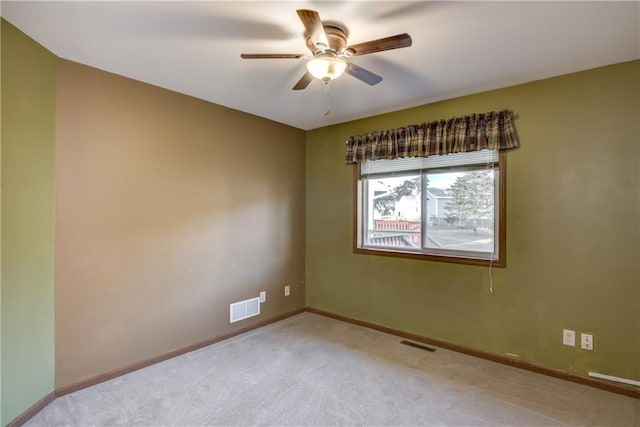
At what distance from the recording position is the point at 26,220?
205cm

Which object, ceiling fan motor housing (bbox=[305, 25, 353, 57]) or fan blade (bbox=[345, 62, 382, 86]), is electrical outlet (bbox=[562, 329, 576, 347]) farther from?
ceiling fan motor housing (bbox=[305, 25, 353, 57])

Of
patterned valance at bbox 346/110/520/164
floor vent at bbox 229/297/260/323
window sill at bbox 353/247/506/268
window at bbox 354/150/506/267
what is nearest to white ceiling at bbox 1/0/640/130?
patterned valance at bbox 346/110/520/164

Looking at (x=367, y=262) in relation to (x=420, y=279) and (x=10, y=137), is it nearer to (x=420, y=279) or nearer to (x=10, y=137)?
(x=420, y=279)

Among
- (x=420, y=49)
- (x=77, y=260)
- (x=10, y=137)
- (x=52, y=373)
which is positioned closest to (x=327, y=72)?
(x=420, y=49)

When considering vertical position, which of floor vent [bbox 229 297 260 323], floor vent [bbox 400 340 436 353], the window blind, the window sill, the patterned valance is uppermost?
the patterned valance

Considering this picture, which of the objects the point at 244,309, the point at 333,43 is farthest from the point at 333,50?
the point at 244,309

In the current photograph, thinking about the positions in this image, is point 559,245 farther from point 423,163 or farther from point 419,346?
point 419,346

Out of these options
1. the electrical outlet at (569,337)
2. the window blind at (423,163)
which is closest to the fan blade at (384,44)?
the window blind at (423,163)

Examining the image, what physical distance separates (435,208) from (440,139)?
69 cm

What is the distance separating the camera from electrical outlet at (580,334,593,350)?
97.2 inches

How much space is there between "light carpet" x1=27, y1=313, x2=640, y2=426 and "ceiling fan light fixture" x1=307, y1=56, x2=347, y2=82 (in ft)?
7.15

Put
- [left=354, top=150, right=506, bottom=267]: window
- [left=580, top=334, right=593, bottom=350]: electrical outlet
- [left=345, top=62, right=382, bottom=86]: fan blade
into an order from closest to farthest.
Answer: [left=345, top=62, right=382, bottom=86]: fan blade → [left=580, top=334, right=593, bottom=350]: electrical outlet → [left=354, top=150, right=506, bottom=267]: window

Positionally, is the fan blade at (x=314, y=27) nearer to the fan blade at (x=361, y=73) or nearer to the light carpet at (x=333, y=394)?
the fan blade at (x=361, y=73)

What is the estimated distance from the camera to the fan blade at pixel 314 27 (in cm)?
148
